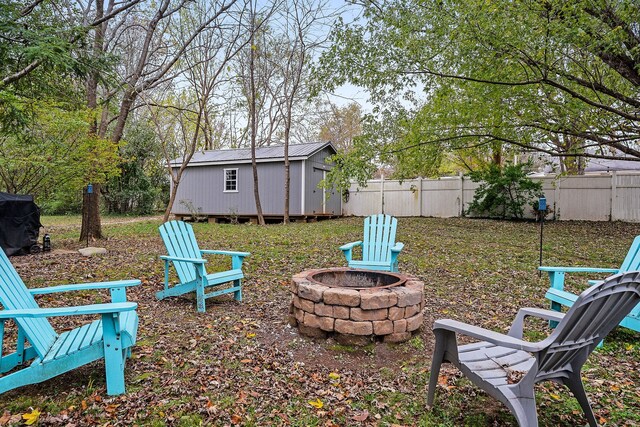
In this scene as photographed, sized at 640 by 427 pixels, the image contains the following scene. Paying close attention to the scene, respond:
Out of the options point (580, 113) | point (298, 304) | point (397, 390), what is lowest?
point (397, 390)

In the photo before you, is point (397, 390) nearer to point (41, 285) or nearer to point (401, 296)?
point (401, 296)

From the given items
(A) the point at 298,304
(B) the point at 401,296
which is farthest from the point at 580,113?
(A) the point at 298,304

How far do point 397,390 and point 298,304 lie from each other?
3.84 ft

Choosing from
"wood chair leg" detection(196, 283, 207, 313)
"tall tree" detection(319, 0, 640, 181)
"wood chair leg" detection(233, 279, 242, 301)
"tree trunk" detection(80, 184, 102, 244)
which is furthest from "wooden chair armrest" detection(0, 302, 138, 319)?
"tree trunk" detection(80, 184, 102, 244)

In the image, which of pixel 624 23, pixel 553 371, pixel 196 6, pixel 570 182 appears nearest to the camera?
pixel 553 371

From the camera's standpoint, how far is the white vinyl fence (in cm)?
1010

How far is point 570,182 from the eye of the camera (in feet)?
35.3

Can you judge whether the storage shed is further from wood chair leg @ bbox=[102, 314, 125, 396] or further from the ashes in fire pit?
wood chair leg @ bbox=[102, 314, 125, 396]

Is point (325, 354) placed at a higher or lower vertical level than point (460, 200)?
lower

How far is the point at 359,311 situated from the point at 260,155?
1126cm

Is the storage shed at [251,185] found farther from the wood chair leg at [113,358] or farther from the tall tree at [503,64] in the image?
the wood chair leg at [113,358]

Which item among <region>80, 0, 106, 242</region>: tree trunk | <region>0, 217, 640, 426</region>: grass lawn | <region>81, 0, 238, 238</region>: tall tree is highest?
<region>81, 0, 238, 238</region>: tall tree

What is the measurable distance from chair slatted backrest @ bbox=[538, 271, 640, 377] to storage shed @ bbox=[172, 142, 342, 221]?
35.4 ft

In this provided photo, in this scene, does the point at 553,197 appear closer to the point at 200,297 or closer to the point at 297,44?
the point at 297,44
